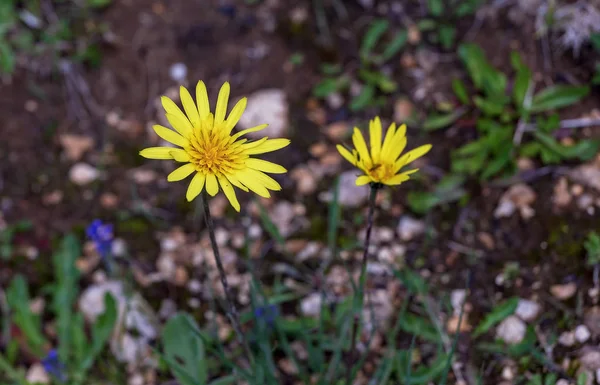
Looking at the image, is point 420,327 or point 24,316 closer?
point 420,327

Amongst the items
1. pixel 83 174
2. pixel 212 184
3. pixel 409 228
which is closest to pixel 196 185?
pixel 212 184

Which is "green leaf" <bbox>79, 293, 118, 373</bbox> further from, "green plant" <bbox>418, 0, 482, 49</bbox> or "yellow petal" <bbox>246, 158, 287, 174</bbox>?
"green plant" <bbox>418, 0, 482, 49</bbox>

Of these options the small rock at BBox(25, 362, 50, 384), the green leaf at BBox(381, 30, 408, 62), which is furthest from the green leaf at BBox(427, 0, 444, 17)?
the small rock at BBox(25, 362, 50, 384)

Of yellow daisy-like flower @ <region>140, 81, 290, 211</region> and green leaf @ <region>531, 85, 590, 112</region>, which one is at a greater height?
green leaf @ <region>531, 85, 590, 112</region>

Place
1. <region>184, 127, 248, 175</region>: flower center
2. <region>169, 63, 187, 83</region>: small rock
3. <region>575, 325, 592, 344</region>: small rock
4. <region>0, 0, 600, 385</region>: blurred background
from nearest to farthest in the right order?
<region>184, 127, 248, 175</region>: flower center
<region>575, 325, 592, 344</region>: small rock
<region>0, 0, 600, 385</region>: blurred background
<region>169, 63, 187, 83</region>: small rock

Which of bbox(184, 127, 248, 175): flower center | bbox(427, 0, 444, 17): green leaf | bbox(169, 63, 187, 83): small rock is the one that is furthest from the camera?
bbox(169, 63, 187, 83): small rock

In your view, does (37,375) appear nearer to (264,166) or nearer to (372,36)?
(264,166)

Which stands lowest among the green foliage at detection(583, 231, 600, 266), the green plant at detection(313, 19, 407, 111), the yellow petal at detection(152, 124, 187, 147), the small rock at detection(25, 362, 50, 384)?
the small rock at detection(25, 362, 50, 384)
